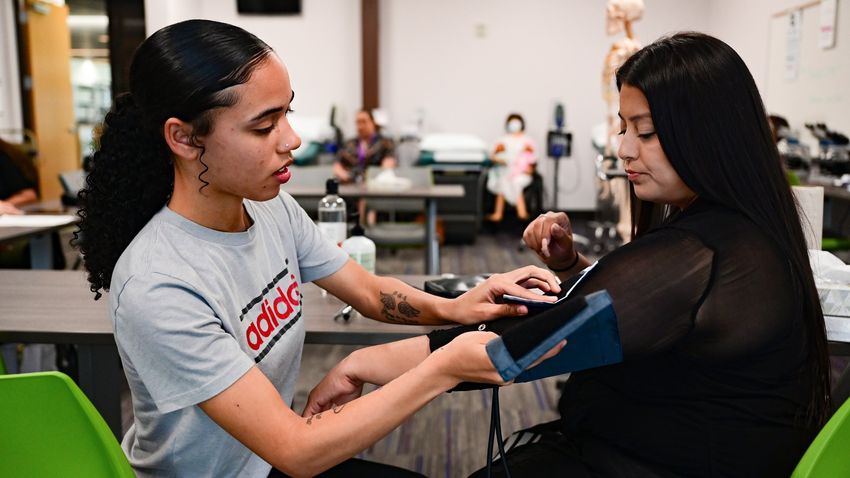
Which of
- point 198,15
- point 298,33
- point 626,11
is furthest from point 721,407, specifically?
point 198,15

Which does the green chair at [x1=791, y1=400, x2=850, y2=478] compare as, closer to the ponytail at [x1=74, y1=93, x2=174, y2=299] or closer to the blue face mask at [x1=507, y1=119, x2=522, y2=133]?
the ponytail at [x1=74, y1=93, x2=174, y2=299]

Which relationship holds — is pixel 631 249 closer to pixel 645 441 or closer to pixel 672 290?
pixel 672 290

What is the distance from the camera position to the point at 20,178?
12.0 feet

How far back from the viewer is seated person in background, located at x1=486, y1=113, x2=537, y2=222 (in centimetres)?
675

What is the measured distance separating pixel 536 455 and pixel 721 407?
0.31m

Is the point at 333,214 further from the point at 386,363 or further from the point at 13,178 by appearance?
the point at 13,178

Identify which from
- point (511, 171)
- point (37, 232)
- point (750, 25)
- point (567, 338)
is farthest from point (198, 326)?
point (750, 25)

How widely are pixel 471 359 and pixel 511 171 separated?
6.01m

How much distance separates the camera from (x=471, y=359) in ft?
2.85

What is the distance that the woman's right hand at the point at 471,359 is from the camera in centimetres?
84

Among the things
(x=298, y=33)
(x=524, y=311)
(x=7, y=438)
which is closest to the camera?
(x=7, y=438)

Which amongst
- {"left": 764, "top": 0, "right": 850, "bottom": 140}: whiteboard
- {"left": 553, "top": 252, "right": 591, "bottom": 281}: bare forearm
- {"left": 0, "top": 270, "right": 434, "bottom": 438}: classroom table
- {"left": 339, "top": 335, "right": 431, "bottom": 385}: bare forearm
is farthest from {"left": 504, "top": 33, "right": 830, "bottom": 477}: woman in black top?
{"left": 764, "top": 0, "right": 850, "bottom": 140}: whiteboard

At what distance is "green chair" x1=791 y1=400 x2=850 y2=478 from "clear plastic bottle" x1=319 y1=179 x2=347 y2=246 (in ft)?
4.01

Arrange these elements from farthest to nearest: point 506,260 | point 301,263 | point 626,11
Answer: point 506,260 < point 626,11 < point 301,263
